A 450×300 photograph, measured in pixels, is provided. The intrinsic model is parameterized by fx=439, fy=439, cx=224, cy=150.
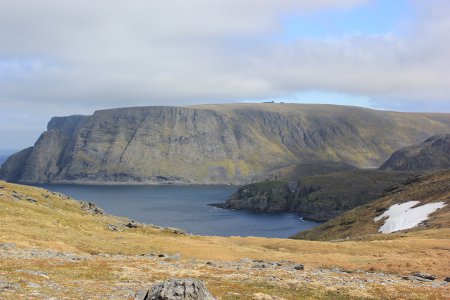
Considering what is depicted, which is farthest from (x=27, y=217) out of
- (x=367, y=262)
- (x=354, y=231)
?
(x=354, y=231)

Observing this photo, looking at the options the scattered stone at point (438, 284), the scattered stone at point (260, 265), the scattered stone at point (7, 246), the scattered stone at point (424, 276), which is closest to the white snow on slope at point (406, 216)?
the scattered stone at point (424, 276)

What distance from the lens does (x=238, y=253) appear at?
6234 cm

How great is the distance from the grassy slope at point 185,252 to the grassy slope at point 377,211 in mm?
30314

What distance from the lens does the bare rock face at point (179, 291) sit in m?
24.1

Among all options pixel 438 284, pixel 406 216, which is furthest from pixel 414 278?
pixel 406 216

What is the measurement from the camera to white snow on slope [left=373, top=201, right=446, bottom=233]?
10425 centimetres

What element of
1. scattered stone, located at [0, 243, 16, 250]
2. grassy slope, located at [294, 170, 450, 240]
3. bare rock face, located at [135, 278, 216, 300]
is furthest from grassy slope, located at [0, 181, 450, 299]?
grassy slope, located at [294, 170, 450, 240]

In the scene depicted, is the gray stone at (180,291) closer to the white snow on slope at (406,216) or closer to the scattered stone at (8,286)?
the scattered stone at (8,286)

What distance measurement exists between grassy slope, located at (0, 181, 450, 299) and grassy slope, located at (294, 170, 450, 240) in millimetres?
30314

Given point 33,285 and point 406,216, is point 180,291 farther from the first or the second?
point 406,216

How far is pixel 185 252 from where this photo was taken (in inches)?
2394

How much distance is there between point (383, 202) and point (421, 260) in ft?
272

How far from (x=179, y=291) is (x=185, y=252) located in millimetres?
37103

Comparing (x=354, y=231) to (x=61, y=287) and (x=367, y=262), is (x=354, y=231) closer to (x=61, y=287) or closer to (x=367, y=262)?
(x=367, y=262)
